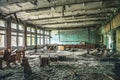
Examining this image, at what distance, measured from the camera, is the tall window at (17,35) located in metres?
16.2

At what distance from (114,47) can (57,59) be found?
607 centimetres

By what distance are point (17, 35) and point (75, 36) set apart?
1276 centimetres

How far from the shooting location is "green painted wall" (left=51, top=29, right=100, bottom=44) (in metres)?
26.3

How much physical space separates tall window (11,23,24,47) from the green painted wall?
1030 cm

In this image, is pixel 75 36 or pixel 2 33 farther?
pixel 75 36

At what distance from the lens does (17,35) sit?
17.1 m

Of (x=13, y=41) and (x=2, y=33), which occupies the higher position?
(x=2, y=33)

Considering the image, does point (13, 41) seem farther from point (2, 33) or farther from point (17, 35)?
point (2, 33)

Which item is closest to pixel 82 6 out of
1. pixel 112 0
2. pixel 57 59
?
pixel 112 0

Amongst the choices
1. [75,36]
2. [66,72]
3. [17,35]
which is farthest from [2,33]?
[75,36]

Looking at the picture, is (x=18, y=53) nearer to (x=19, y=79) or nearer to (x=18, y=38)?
(x=19, y=79)

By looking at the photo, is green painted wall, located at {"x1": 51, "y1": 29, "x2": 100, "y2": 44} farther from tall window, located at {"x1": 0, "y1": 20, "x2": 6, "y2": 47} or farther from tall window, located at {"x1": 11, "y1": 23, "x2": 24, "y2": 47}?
tall window, located at {"x1": 0, "y1": 20, "x2": 6, "y2": 47}

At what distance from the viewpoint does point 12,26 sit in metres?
16.2

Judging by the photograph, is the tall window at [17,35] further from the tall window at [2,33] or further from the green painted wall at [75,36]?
the green painted wall at [75,36]
